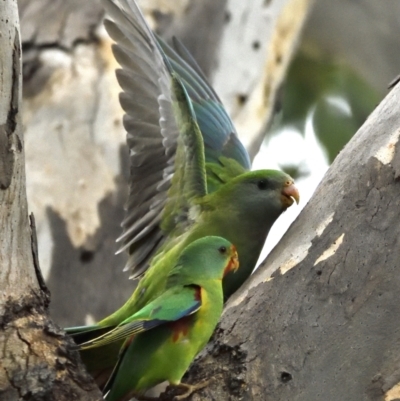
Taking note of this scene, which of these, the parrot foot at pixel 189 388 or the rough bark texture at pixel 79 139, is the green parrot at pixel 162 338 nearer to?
the parrot foot at pixel 189 388

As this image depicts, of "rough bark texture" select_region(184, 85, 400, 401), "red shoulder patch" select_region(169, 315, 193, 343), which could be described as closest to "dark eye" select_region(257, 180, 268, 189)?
"rough bark texture" select_region(184, 85, 400, 401)

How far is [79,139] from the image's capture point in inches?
127

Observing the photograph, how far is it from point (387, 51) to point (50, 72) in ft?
9.21

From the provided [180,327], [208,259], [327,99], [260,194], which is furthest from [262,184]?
[327,99]

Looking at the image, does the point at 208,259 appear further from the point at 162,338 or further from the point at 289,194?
the point at 289,194

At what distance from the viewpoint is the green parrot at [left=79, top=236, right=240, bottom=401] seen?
1840 mm

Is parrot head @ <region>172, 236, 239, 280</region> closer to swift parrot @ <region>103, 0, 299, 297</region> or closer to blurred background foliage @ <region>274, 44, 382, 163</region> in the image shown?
swift parrot @ <region>103, 0, 299, 297</region>

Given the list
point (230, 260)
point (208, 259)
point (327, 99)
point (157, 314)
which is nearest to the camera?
point (157, 314)

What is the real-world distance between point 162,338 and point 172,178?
40.2 inches

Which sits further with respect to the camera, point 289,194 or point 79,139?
point 79,139

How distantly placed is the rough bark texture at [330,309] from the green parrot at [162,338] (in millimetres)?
52

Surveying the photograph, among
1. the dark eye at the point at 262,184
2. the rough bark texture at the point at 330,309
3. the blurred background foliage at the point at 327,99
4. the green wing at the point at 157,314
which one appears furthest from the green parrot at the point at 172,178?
the blurred background foliage at the point at 327,99

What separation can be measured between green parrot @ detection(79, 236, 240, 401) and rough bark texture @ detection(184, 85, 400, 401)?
0.05 metres

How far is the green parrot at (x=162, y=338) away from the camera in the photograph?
1840 mm
